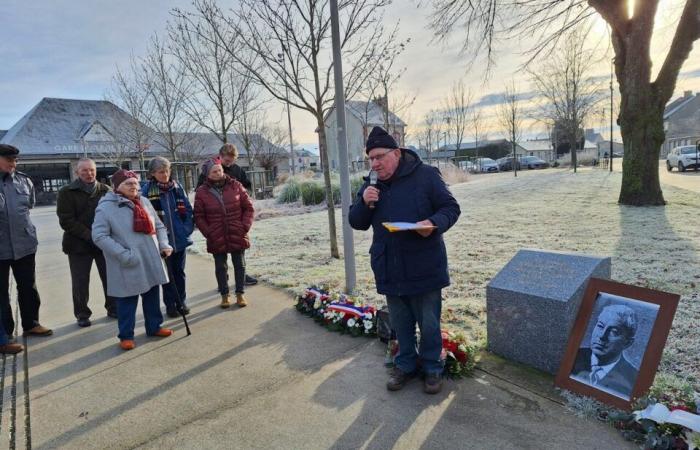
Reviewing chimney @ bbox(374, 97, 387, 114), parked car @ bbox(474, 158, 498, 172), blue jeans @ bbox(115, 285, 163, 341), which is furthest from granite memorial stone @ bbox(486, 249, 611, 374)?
parked car @ bbox(474, 158, 498, 172)

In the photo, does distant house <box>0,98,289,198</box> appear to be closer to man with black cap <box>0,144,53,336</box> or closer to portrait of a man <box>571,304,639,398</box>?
man with black cap <box>0,144,53,336</box>

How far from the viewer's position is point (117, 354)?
3.99 metres

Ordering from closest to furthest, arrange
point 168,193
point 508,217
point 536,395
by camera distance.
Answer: point 536,395, point 168,193, point 508,217

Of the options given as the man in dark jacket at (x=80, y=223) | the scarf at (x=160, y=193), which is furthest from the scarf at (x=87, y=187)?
the scarf at (x=160, y=193)

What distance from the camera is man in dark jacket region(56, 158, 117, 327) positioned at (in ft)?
15.3

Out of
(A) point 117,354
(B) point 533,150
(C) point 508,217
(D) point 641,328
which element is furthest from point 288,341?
(B) point 533,150

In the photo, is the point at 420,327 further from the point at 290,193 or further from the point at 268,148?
the point at 268,148

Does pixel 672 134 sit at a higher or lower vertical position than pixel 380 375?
higher

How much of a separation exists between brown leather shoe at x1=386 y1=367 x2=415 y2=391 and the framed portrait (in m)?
1.01

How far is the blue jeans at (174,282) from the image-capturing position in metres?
4.80

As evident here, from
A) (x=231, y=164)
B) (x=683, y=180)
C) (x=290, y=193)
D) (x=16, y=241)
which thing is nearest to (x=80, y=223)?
(x=16, y=241)

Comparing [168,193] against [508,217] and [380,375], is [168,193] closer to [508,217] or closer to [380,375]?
[380,375]

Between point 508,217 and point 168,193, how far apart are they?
820 centimetres

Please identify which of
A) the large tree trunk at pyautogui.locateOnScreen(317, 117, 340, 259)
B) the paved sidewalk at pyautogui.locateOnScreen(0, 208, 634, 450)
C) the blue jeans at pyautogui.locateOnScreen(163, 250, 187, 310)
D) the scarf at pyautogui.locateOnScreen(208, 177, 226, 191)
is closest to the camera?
the paved sidewalk at pyautogui.locateOnScreen(0, 208, 634, 450)
